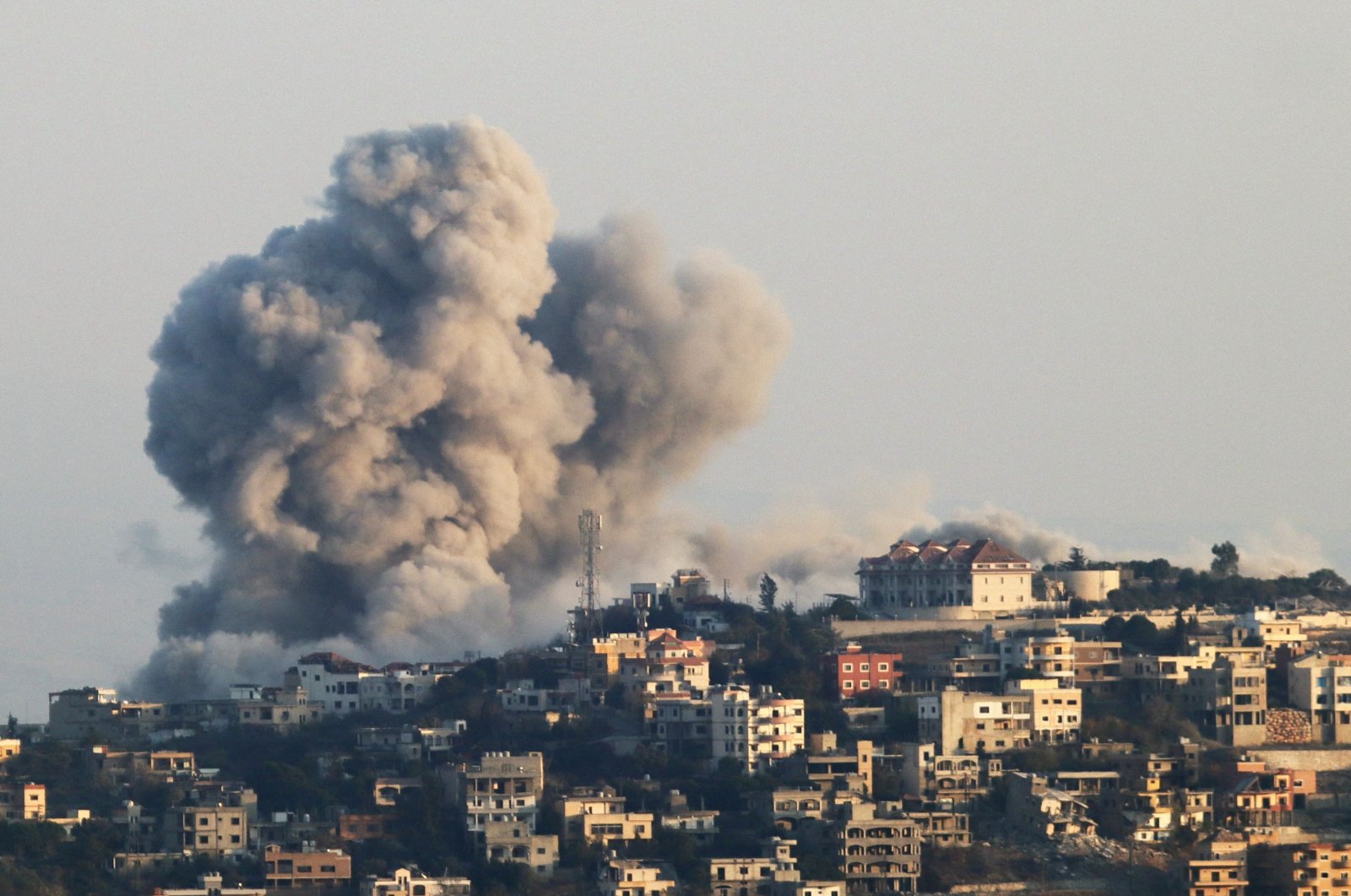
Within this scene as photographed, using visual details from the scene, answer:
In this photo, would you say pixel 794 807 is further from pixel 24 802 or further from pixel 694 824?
pixel 24 802

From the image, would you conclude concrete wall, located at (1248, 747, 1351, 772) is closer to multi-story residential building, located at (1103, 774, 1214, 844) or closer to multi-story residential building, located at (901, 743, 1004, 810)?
multi-story residential building, located at (1103, 774, 1214, 844)

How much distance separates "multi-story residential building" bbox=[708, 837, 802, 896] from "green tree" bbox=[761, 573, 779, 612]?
67.2 feet

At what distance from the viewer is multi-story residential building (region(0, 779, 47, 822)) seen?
296ft

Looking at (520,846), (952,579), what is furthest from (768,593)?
(520,846)

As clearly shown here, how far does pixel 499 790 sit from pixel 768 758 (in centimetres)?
650

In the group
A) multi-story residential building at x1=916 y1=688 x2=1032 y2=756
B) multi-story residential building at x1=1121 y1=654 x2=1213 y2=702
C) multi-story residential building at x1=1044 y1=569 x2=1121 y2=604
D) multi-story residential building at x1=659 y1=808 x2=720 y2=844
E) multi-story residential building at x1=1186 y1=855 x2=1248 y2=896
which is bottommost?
multi-story residential building at x1=1186 y1=855 x2=1248 y2=896

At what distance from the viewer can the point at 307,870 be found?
86.5m

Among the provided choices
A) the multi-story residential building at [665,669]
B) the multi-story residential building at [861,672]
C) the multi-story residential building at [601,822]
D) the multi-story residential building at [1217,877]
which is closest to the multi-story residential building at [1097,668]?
the multi-story residential building at [861,672]

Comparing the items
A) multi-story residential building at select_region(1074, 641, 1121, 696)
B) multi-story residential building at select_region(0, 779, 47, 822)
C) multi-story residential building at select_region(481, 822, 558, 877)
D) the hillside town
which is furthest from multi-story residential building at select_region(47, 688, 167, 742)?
multi-story residential building at select_region(1074, 641, 1121, 696)

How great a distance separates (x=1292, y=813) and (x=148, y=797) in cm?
2240

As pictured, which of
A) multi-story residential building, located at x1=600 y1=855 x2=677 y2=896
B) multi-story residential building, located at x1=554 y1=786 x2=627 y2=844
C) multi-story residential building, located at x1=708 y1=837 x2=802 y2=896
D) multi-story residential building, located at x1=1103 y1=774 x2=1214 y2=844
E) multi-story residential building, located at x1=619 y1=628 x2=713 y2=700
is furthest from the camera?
multi-story residential building, located at x1=619 y1=628 x2=713 y2=700

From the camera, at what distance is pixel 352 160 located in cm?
11225

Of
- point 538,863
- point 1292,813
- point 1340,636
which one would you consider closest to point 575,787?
point 538,863

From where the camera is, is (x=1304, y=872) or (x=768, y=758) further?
(x=768, y=758)
